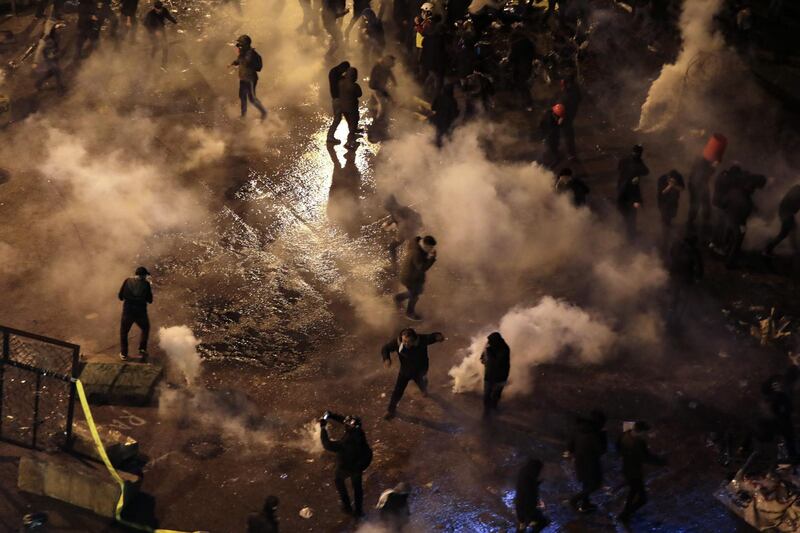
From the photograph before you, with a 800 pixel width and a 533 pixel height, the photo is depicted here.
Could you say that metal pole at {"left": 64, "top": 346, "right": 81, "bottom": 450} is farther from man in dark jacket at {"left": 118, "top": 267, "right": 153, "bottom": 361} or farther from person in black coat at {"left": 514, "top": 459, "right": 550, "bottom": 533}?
person in black coat at {"left": 514, "top": 459, "right": 550, "bottom": 533}

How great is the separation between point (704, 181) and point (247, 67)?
7.92 m

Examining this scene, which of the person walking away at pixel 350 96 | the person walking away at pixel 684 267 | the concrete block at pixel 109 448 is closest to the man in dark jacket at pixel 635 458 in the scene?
the person walking away at pixel 684 267

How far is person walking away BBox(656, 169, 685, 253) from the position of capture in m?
12.1

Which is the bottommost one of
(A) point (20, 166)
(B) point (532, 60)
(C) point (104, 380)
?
(C) point (104, 380)

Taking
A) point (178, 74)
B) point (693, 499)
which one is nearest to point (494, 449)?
point (693, 499)

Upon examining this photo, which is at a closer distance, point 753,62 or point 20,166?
point 20,166

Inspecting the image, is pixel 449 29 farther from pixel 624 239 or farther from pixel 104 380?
pixel 104 380

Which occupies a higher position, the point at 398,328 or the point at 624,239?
the point at 624,239

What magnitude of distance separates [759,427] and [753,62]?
9.45 m

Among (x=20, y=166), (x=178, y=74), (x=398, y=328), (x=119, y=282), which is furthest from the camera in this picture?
(x=178, y=74)

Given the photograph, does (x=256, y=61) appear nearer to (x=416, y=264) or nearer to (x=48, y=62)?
(x=48, y=62)

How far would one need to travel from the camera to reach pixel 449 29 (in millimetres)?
17906

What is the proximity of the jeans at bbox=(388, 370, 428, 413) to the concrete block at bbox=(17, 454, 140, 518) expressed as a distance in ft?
9.26

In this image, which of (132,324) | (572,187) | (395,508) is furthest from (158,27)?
(395,508)
